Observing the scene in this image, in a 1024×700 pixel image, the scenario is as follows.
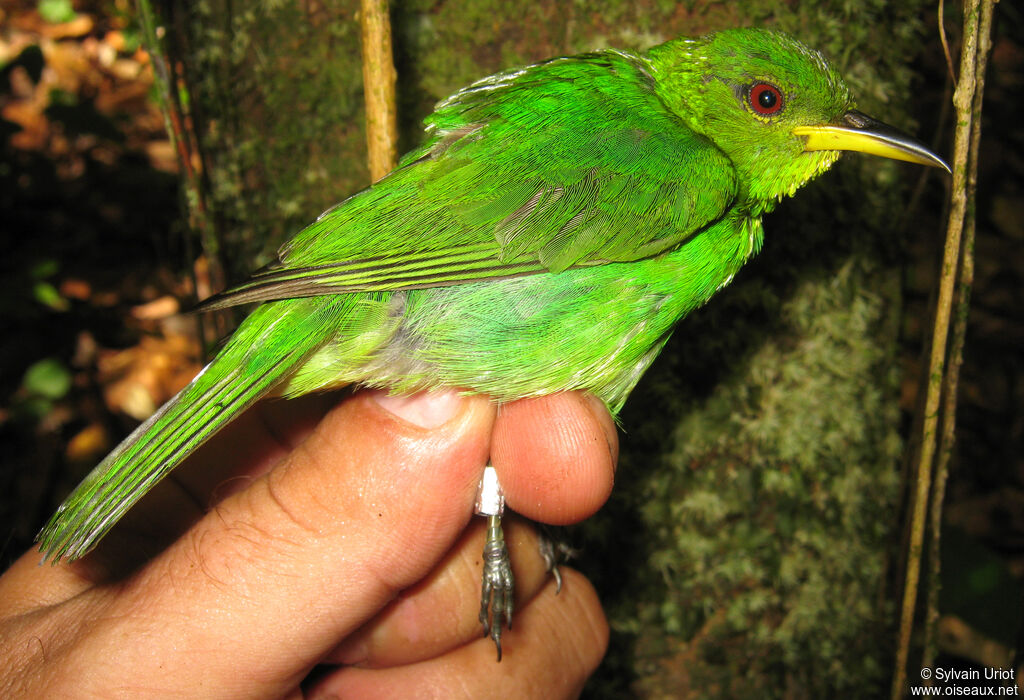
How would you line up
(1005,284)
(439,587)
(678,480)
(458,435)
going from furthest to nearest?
(1005,284) < (678,480) < (439,587) < (458,435)

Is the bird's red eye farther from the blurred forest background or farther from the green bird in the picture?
the blurred forest background

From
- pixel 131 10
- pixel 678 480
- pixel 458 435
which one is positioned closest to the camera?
pixel 458 435

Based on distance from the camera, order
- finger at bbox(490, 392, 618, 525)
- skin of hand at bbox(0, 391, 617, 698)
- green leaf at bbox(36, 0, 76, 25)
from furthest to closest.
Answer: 1. green leaf at bbox(36, 0, 76, 25)
2. finger at bbox(490, 392, 618, 525)
3. skin of hand at bbox(0, 391, 617, 698)

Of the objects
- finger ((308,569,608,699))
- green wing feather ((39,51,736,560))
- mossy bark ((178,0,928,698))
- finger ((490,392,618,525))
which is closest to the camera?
green wing feather ((39,51,736,560))

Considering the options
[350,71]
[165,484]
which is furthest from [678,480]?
[350,71]

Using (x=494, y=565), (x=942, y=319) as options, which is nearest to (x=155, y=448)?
(x=494, y=565)

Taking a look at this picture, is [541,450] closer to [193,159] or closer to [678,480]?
[678,480]

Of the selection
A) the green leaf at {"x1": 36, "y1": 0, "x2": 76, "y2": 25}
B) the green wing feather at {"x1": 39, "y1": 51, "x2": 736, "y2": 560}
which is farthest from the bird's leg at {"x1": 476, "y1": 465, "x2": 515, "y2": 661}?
the green leaf at {"x1": 36, "y1": 0, "x2": 76, "y2": 25}
